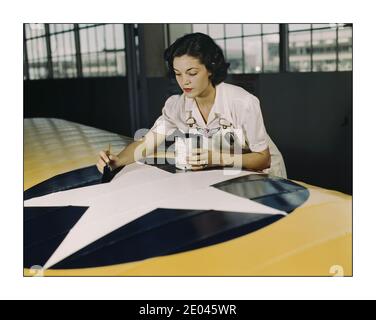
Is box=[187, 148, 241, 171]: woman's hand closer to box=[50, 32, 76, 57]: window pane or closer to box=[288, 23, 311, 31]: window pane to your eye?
box=[288, 23, 311, 31]: window pane

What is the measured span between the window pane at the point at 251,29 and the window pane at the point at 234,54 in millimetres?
44

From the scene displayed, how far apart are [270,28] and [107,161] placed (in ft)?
3.11

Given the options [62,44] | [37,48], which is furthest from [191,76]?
[37,48]

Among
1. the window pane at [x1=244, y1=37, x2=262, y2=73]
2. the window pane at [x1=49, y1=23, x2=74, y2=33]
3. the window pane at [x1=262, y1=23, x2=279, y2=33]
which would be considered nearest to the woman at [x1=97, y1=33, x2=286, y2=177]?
the window pane at [x1=244, y1=37, x2=262, y2=73]

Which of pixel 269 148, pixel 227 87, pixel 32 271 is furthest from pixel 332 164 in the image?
pixel 32 271

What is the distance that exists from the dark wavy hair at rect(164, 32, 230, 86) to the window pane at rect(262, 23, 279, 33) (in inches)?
9.0

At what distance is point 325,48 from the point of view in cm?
204

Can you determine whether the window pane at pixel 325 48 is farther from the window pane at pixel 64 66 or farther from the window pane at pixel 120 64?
the window pane at pixel 64 66

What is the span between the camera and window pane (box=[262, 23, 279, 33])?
2.04 metres

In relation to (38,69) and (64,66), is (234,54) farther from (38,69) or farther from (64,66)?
(38,69)

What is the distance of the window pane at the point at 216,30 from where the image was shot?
1.98m

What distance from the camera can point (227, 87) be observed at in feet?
6.61

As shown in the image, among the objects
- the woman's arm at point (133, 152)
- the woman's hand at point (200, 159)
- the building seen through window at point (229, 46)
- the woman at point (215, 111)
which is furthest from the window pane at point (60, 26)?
the woman's hand at point (200, 159)

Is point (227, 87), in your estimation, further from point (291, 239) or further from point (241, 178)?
point (291, 239)
